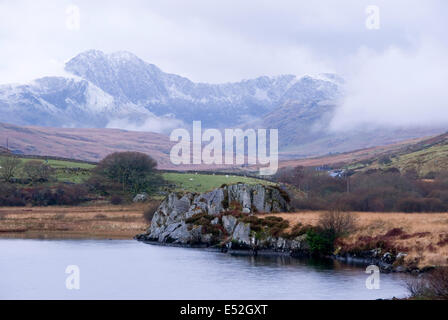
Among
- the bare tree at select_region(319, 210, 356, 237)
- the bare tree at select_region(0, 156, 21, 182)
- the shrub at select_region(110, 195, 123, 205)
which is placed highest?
the bare tree at select_region(0, 156, 21, 182)

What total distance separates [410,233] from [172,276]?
22.3 m

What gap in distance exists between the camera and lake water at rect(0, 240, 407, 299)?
1560 inches

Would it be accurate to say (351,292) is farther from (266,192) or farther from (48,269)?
(266,192)

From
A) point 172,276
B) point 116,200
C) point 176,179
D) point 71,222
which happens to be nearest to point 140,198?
point 116,200

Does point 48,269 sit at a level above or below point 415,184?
below

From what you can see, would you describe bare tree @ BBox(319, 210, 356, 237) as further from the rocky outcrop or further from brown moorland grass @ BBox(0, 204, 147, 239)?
brown moorland grass @ BBox(0, 204, 147, 239)

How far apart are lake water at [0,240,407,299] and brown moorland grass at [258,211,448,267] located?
376 centimetres

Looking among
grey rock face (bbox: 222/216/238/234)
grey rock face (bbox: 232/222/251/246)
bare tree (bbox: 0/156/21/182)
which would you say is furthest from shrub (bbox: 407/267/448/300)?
bare tree (bbox: 0/156/21/182)

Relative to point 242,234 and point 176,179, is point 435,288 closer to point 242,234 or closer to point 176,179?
point 242,234

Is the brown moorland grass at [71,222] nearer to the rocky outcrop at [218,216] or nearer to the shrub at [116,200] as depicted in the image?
the shrub at [116,200]

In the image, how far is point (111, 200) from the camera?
372 ft
